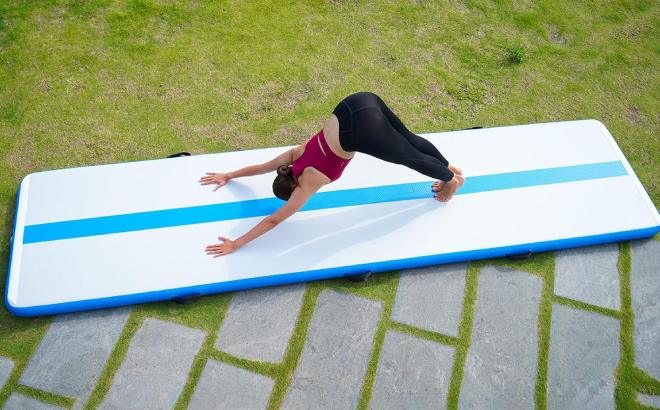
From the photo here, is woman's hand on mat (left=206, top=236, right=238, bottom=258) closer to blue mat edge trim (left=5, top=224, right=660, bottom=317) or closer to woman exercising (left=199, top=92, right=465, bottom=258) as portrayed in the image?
woman exercising (left=199, top=92, right=465, bottom=258)

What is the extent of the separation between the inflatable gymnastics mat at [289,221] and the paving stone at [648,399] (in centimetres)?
119

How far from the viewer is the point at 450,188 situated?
12.6 ft

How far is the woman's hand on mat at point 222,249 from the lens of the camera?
358 cm

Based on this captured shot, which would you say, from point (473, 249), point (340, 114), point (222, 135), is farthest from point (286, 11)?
point (473, 249)

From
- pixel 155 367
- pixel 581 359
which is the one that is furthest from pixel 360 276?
pixel 581 359

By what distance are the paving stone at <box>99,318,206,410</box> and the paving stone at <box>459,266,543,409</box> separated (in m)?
2.00

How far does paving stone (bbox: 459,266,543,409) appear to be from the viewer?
131 inches

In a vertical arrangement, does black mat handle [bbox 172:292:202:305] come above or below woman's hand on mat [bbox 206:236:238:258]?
below

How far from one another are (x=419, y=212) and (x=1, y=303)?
10.9 feet

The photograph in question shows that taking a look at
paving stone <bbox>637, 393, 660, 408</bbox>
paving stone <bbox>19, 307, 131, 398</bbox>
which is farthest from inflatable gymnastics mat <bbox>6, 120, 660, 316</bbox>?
paving stone <bbox>637, 393, 660, 408</bbox>

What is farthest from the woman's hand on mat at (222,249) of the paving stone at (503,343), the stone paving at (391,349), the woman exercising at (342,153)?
the paving stone at (503,343)

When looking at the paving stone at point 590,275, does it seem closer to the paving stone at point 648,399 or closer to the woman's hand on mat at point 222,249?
the paving stone at point 648,399

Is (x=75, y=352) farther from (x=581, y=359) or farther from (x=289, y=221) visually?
(x=581, y=359)

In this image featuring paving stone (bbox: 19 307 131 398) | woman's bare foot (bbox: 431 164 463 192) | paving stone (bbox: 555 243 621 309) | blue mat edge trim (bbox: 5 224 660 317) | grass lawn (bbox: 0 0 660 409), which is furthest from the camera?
grass lawn (bbox: 0 0 660 409)
